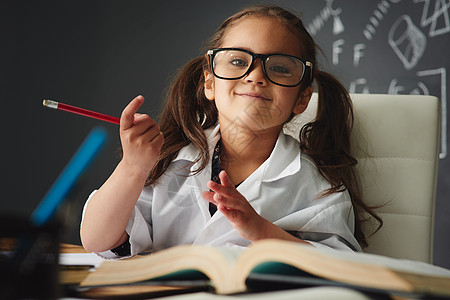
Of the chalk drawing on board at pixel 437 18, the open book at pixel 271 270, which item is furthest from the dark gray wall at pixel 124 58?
the open book at pixel 271 270

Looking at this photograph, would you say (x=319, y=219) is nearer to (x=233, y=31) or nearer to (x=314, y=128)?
(x=314, y=128)

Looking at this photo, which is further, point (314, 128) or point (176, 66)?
point (176, 66)

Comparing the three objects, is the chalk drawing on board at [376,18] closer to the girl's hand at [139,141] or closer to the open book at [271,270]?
the girl's hand at [139,141]

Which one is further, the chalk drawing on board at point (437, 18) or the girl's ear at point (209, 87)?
the chalk drawing on board at point (437, 18)

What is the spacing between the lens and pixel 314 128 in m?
1.00

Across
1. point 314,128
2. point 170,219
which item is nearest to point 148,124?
point 170,219

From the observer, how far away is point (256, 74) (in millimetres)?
825

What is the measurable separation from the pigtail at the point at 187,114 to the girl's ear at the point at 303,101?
0.58 ft

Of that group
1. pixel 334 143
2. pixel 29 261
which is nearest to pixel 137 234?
pixel 334 143

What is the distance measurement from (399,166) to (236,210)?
1.45ft

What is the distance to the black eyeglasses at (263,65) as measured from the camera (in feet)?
2.72

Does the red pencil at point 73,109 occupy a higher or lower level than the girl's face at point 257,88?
lower

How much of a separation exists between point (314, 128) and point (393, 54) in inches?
51.9

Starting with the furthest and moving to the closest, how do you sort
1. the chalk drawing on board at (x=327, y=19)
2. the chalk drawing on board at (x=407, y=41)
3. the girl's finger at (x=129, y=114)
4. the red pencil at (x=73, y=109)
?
1. the chalk drawing on board at (x=327, y=19)
2. the chalk drawing on board at (x=407, y=41)
3. the girl's finger at (x=129, y=114)
4. the red pencil at (x=73, y=109)
